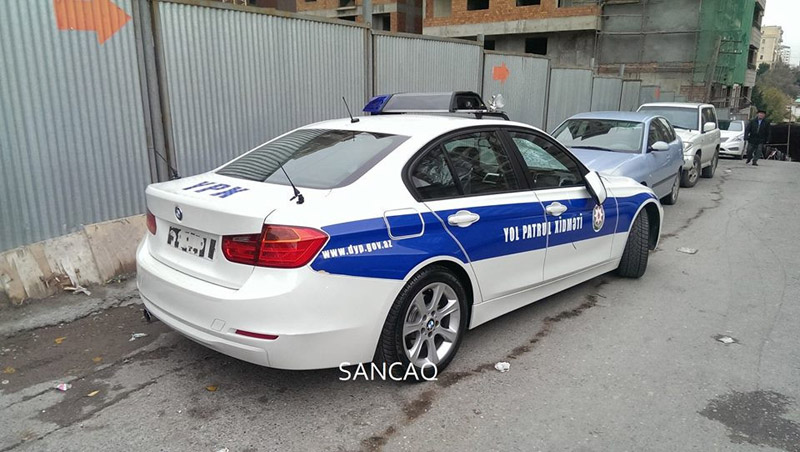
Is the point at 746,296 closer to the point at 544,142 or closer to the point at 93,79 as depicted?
the point at 544,142

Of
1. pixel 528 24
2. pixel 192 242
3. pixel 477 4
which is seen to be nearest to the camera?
pixel 192 242

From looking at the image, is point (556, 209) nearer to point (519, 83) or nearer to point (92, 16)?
point (92, 16)

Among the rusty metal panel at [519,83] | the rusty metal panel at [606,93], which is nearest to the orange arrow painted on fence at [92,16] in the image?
the rusty metal panel at [519,83]

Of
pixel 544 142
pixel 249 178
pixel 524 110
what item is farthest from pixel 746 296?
pixel 524 110

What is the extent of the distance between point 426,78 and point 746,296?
5820 millimetres

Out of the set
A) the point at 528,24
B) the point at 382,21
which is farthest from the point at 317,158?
the point at 382,21

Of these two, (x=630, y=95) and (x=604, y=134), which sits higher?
(x=630, y=95)

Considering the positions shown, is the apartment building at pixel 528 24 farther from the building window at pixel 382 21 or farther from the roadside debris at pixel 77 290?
the roadside debris at pixel 77 290

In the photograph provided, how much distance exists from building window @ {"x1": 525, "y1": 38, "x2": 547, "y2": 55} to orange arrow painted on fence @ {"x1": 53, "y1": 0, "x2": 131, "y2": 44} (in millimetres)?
35702

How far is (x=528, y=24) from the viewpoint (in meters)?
35.1

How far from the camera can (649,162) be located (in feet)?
26.2

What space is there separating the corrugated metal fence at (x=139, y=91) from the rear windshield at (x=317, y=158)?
1.39 metres

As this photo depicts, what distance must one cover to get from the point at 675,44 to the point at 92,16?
32996mm

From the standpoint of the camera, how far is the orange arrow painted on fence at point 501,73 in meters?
11.2
